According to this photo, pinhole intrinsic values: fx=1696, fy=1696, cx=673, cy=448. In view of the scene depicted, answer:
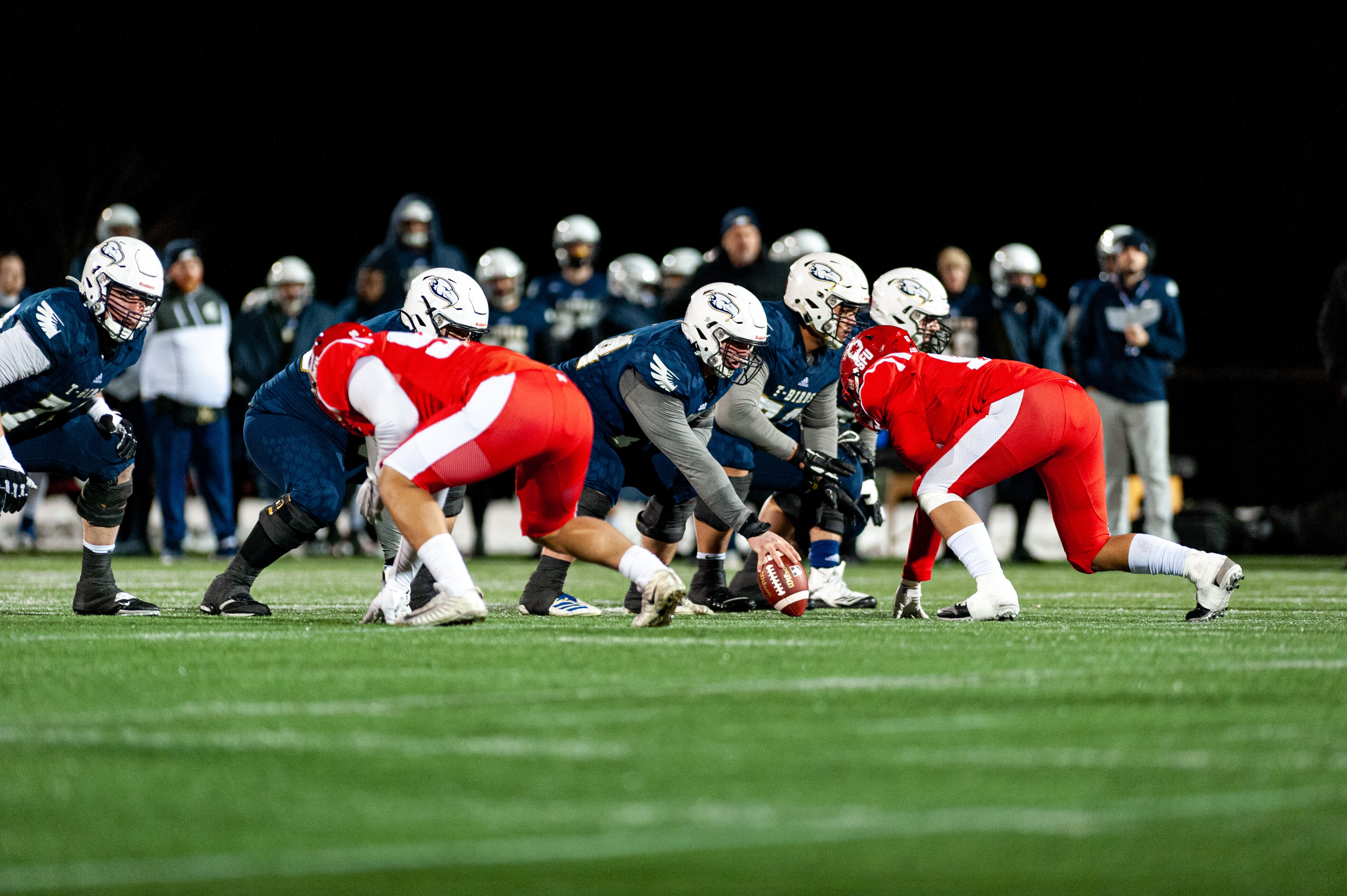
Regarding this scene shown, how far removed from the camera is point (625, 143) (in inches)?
808

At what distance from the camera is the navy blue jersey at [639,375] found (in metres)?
6.39

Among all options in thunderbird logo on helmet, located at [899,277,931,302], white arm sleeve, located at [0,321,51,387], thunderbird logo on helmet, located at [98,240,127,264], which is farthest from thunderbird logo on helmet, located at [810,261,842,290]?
white arm sleeve, located at [0,321,51,387]

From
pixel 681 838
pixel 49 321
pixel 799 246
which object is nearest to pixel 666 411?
pixel 49 321

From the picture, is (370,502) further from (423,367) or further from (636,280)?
(636,280)

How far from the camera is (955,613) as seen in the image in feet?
21.4

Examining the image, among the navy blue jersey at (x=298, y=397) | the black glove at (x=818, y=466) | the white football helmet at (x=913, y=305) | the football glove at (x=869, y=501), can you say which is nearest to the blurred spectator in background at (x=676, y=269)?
the football glove at (x=869, y=501)

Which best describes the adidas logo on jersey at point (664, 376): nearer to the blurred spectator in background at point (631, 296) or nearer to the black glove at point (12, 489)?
the black glove at point (12, 489)

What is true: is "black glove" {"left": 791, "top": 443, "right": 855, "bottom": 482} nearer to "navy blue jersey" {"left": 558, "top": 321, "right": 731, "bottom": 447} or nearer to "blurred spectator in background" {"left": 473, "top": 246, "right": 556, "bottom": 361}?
"navy blue jersey" {"left": 558, "top": 321, "right": 731, "bottom": 447}

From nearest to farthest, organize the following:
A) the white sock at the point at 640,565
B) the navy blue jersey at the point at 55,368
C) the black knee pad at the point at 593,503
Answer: the white sock at the point at 640,565 < the navy blue jersey at the point at 55,368 < the black knee pad at the point at 593,503

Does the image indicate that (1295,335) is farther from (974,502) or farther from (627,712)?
(627,712)

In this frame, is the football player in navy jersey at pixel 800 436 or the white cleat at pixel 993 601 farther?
the football player in navy jersey at pixel 800 436

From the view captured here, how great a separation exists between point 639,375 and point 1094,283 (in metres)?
6.25

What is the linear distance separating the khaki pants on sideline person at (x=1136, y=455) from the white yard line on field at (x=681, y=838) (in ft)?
27.9

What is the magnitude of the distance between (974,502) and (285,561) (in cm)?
481
